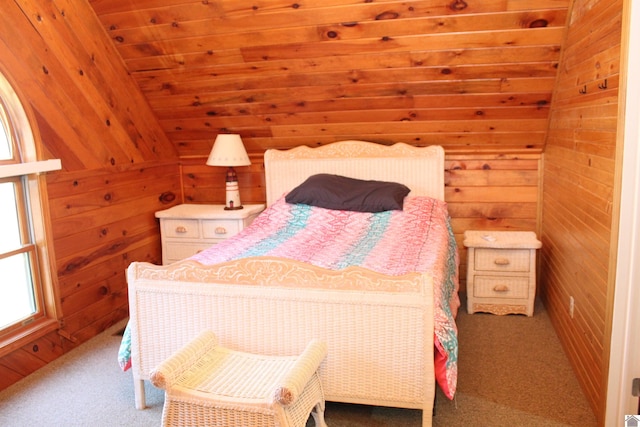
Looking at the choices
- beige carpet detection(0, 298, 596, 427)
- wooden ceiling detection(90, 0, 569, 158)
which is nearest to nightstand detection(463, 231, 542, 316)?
beige carpet detection(0, 298, 596, 427)

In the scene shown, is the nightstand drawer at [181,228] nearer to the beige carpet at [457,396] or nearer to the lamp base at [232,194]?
the lamp base at [232,194]

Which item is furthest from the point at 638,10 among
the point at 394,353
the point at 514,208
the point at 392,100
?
the point at 514,208

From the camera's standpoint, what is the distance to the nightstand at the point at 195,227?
12.6ft

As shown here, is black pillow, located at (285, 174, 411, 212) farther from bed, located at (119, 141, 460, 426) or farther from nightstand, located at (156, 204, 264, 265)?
bed, located at (119, 141, 460, 426)

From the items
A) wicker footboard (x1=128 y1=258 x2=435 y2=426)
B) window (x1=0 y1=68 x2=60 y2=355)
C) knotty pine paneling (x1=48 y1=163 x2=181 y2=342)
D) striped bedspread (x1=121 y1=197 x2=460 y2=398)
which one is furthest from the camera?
knotty pine paneling (x1=48 y1=163 x2=181 y2=342)

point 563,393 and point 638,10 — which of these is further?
point 563,393

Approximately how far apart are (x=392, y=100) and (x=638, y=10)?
5.89 feet

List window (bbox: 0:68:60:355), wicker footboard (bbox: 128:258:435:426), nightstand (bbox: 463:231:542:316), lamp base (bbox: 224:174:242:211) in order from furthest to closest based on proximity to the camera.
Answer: lamp base (bbox: 224:174:242:211) → nightstand (bbox: 463:231:542:316) → window (bbox: 0:68:60:355) → wicker footboard (bbox: 128:258:435:426)

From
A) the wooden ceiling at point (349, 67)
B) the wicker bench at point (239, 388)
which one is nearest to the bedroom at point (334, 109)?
the wooden ceiling at point (349, 67)

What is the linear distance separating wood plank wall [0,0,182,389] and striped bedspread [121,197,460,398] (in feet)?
2.75

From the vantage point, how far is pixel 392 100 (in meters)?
3.56

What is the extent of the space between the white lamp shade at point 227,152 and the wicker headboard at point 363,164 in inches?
10.7

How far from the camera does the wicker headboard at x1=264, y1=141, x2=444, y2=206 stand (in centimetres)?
382

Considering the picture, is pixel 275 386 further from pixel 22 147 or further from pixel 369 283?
pixel 22 147
